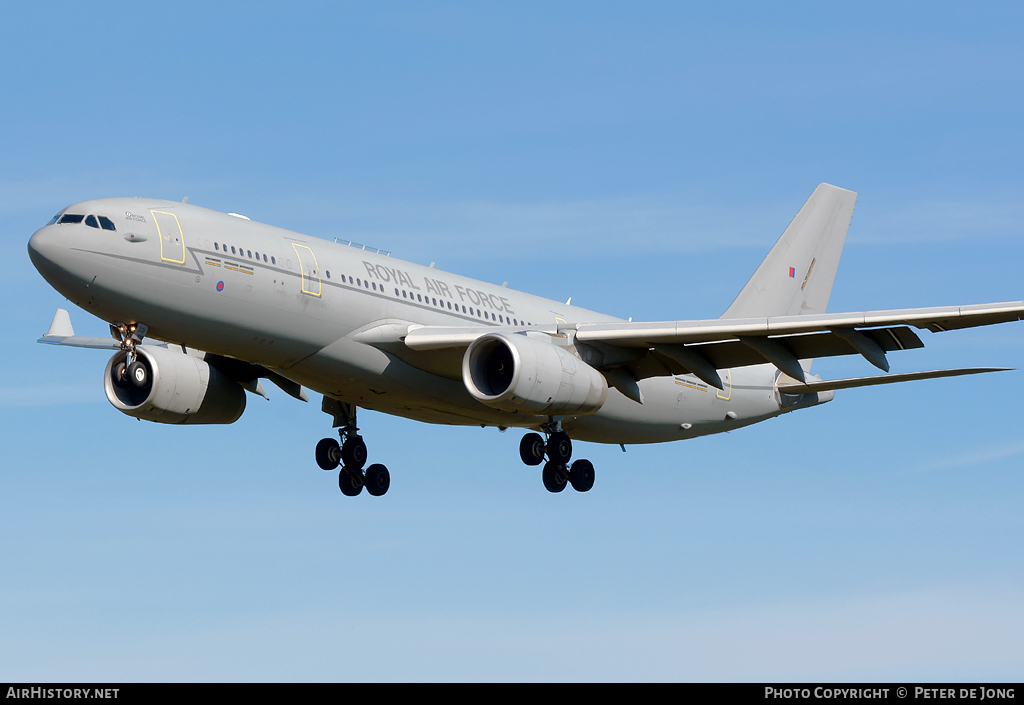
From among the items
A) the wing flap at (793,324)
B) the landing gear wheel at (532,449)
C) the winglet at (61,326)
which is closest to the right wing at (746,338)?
the wing flap at (793,324)

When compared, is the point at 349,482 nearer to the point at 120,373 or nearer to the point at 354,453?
the point at 354,453

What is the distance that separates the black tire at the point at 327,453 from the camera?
34.5 meters

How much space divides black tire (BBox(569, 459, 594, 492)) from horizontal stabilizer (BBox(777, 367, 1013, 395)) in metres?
5.70

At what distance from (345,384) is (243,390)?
4060mm

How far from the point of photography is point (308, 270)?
2870 centimetres

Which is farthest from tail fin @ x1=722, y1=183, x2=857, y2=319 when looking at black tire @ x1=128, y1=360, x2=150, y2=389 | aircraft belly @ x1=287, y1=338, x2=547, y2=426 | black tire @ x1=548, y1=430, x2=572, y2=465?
black tire @ x1=128, y1=360, x2=150, y2=389

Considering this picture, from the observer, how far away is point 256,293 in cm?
2772

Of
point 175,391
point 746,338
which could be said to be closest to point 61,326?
point 175,391

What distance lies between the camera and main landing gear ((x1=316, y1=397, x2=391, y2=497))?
1359 inches

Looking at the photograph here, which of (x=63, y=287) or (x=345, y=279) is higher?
(x=345, y=279)

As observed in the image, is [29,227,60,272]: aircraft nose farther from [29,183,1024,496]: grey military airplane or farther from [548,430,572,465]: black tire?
[548,430,572,465]: black tire
